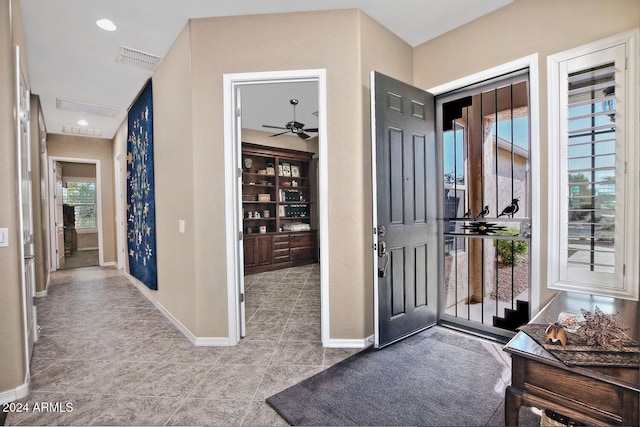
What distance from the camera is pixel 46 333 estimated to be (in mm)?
2918

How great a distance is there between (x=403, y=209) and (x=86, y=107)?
195 inches

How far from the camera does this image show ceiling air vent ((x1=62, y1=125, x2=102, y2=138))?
5547mm

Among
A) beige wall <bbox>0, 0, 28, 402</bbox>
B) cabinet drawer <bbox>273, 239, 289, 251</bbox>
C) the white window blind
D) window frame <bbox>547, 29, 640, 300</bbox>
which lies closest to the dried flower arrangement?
window frame <bbox>547, 29, 640, 300</bbox>

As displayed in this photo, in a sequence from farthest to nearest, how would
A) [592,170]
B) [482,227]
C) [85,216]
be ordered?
[85,216], [482,227], [592,170]

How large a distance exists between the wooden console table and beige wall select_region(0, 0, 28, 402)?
2.73 m

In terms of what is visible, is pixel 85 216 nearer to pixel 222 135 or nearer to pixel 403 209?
pixel 222 135

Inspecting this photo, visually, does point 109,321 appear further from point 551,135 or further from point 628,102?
point 628,102

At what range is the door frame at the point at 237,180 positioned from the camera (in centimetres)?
250

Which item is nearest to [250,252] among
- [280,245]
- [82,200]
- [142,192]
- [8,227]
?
[280,245]

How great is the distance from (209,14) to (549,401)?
3.23 meters

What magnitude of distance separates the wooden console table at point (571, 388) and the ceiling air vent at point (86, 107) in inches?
222

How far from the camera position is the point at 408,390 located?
191 cm

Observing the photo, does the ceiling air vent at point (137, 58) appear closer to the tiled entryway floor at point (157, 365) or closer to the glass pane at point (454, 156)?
the tiled entryway floor at point (157, 365)

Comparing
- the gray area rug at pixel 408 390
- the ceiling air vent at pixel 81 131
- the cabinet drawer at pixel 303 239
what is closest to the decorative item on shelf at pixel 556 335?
the gray area rug at pixel 408 390
